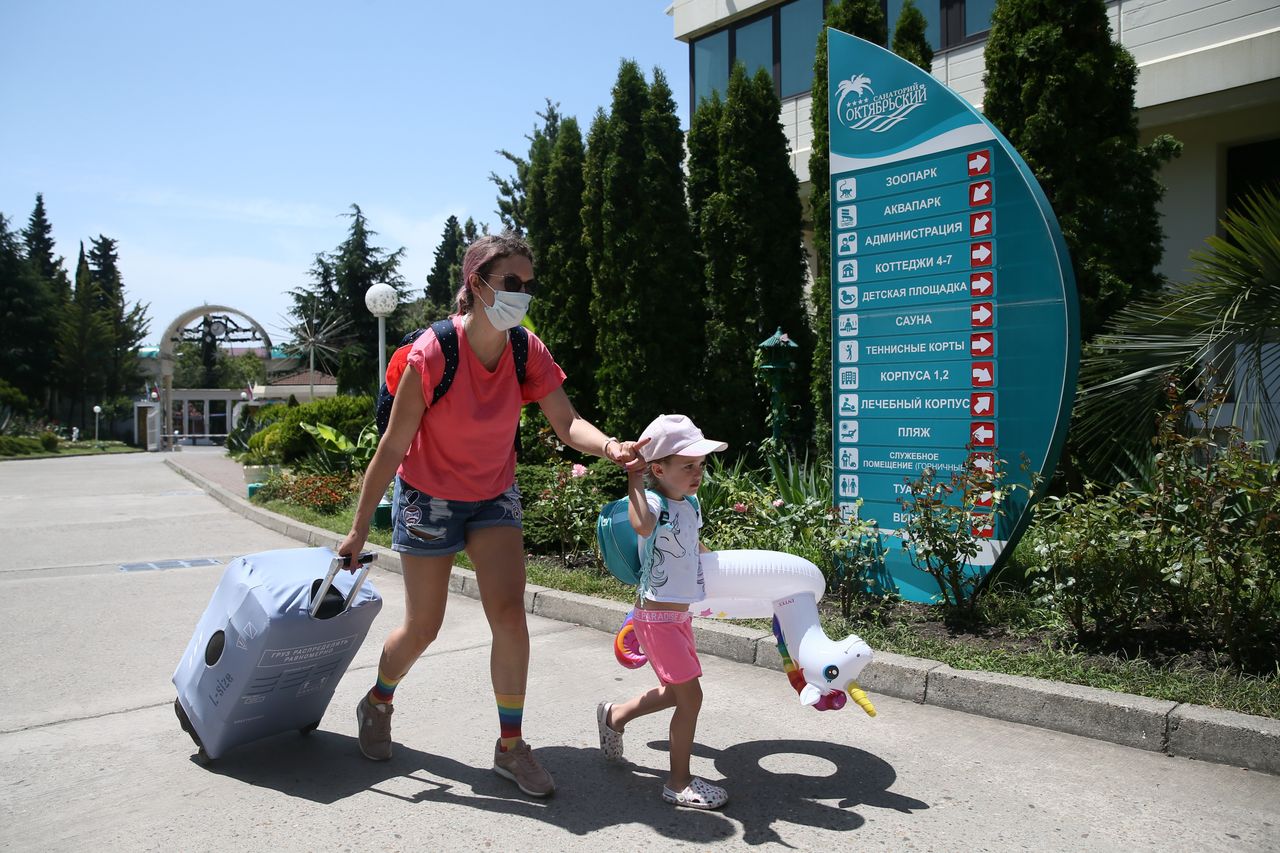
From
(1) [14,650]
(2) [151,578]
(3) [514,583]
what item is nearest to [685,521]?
(3) [514,583]

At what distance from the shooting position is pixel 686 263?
11.2 metres

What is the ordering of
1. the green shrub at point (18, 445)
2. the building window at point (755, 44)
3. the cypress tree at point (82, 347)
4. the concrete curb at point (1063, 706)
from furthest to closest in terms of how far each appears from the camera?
1. the cypress tree at point (82, 347)
2. the green shrub at point (18, 445)
3. the building window at point (755, 44)
4. the concrete curb at point (1063, 706)

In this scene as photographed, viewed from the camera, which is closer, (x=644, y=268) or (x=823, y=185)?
(x=823, y=185)

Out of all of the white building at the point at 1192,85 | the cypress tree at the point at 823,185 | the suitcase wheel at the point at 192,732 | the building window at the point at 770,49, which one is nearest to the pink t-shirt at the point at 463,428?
the suitcase wheel at the point at 192,732

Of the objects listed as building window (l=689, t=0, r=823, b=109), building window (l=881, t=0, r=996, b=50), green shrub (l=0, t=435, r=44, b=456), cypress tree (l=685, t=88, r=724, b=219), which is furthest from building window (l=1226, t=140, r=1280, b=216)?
green shrub (l=0, t=435, r=44, b=456)

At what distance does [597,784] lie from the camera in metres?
3.47

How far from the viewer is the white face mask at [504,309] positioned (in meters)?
3.34

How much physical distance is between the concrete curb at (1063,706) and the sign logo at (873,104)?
3430mm

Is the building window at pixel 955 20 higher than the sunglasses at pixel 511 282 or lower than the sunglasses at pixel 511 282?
higher

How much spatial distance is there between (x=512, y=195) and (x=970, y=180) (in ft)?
91.8

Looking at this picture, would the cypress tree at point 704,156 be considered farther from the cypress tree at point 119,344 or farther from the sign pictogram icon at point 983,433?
the cypress tree at point 119,344

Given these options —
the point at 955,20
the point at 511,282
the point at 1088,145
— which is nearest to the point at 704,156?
the point at 955,20

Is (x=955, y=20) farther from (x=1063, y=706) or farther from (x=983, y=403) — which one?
(x=1063, y=706)

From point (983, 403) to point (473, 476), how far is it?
11.1 ft
